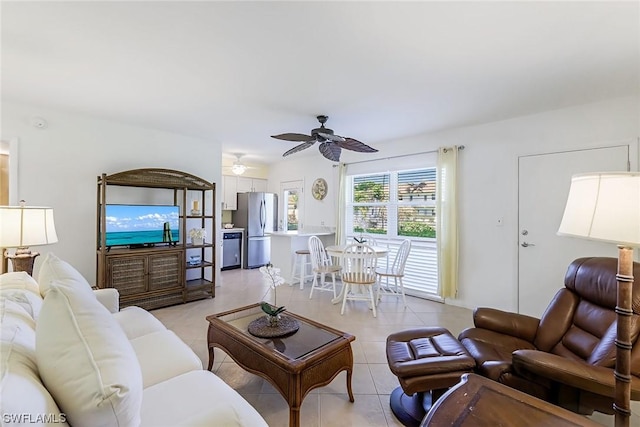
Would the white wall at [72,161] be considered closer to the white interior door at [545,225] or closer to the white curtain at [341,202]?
the white curtain at [341,202]

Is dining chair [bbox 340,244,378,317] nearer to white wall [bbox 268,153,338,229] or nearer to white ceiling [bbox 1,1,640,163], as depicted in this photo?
white ceiling [bbox 1,1,640,163]

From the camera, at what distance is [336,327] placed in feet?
10.3

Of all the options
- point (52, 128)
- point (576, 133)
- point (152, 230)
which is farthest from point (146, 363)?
point (576, 133)

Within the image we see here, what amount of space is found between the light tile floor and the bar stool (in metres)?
0.15

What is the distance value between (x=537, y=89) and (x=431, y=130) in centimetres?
145

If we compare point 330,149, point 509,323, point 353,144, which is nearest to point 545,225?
point 509,323

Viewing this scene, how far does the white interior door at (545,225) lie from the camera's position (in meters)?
3.02

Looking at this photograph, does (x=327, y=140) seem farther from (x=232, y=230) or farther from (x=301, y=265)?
(x=232, y=230)

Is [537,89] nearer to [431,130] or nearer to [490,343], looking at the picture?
[431,130]

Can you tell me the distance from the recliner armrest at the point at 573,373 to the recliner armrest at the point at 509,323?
680mm

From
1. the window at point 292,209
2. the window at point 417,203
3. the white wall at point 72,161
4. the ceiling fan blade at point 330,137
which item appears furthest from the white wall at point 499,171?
the white wall at point 72,161

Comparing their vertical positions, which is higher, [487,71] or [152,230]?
[487,71]

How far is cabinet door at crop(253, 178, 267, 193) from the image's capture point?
675cm

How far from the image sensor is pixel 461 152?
390 cm
